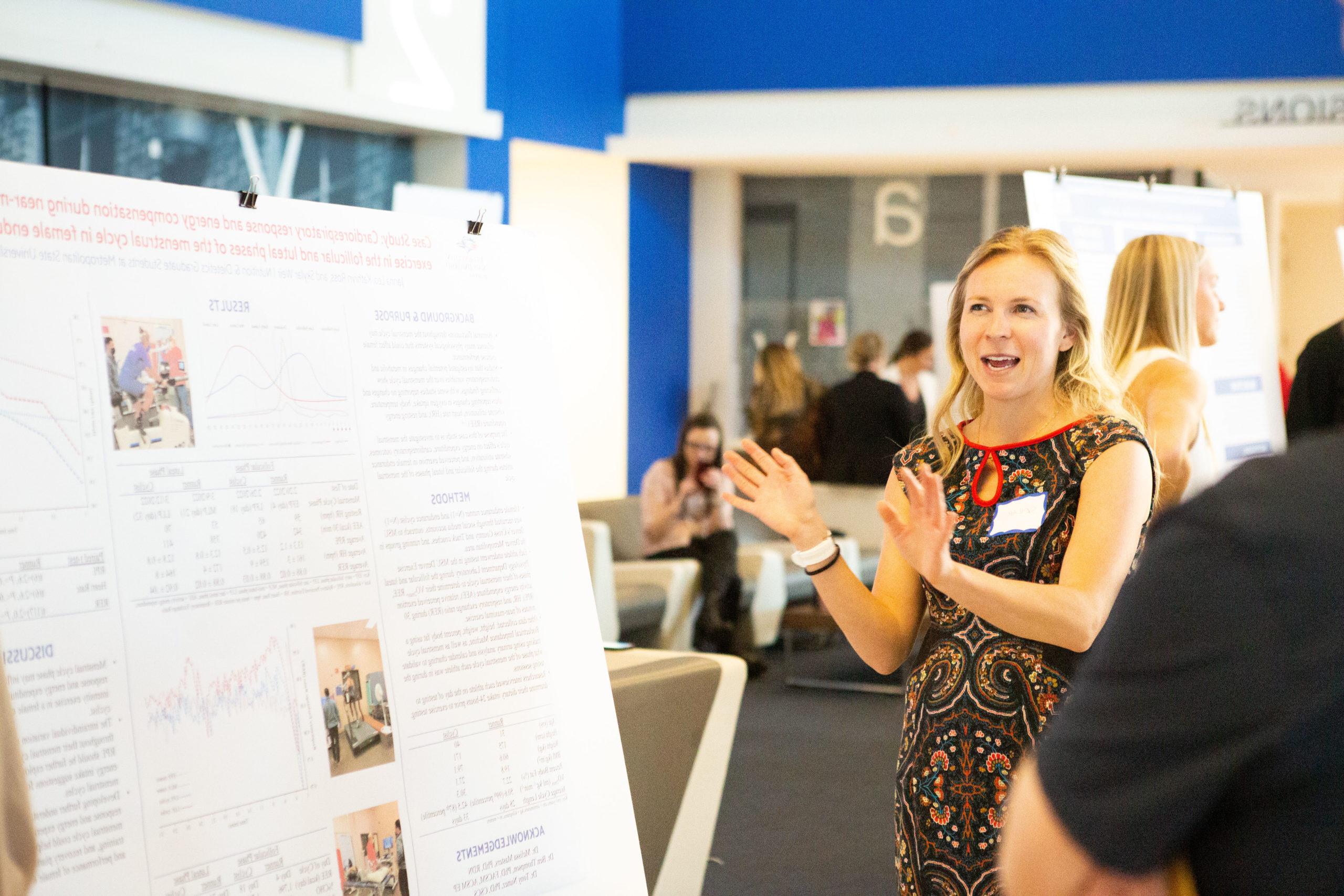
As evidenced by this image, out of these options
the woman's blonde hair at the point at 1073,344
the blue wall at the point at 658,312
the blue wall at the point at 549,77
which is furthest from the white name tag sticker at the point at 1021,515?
the blue wall at the point at 658,312

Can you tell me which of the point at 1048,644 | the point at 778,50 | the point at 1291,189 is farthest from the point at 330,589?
the point at 1291,189

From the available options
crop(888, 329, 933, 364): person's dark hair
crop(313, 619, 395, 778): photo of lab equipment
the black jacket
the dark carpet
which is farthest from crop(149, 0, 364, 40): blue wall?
crop(313, 619, 395, 778): photo of lab equipment

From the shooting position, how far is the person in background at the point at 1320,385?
370 centimetres

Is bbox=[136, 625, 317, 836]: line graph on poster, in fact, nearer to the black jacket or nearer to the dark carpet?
the dark carpet

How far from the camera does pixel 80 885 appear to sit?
1.41m

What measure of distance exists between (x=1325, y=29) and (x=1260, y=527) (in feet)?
25.8

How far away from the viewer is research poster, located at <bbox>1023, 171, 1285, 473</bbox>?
360 cm

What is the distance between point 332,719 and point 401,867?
0.75ft

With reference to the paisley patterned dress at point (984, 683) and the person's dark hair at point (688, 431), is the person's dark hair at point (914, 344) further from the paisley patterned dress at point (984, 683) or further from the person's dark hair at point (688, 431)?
Result: the paisley patterned dress at point (984, 683)

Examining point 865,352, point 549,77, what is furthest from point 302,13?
point 865,352

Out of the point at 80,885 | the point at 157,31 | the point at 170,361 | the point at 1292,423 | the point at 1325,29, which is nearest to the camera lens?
the point at 80,885

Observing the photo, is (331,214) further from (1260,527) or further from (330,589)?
(1260,527)

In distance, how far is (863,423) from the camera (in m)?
7.34

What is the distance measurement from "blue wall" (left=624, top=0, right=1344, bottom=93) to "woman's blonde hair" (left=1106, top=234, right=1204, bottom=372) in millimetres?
4662
